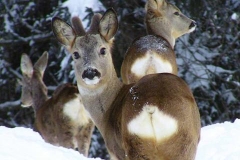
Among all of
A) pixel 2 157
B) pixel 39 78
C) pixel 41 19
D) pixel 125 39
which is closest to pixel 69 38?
pixel 2 157

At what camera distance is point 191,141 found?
5348mm

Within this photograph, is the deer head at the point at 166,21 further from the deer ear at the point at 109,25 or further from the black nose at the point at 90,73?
the black nose at the point at 90,73

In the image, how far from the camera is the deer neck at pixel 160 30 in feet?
33.7

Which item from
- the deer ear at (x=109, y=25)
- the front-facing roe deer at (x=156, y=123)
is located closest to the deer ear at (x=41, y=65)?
the deer ear at (x=109, y=25)

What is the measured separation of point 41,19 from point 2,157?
10642 millimetres

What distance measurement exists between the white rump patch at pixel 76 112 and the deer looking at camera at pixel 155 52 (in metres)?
0.87

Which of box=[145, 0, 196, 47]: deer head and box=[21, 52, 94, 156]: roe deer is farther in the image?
box=[145, 0, 196, 47]: deer head

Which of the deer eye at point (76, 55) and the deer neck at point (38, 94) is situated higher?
the deer eye at point (76, 55)

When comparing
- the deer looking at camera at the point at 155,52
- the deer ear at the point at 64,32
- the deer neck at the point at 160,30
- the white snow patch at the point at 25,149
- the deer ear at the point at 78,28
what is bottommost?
the deer neck at the point at 160,30

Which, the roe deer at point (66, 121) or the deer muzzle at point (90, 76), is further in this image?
the roe deer at point (66, 121)

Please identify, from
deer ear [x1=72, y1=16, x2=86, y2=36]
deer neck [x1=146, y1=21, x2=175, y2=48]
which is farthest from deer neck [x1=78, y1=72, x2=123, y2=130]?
deer neck [x1=146, y1=21, x2=175, y2=48]

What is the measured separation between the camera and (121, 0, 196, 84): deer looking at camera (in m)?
8.55

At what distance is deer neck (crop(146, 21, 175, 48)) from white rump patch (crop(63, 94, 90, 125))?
1.58m

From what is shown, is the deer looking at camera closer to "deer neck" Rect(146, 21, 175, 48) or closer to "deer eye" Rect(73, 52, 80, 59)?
"deer neck" Rect(146, 21, 175, 48)
